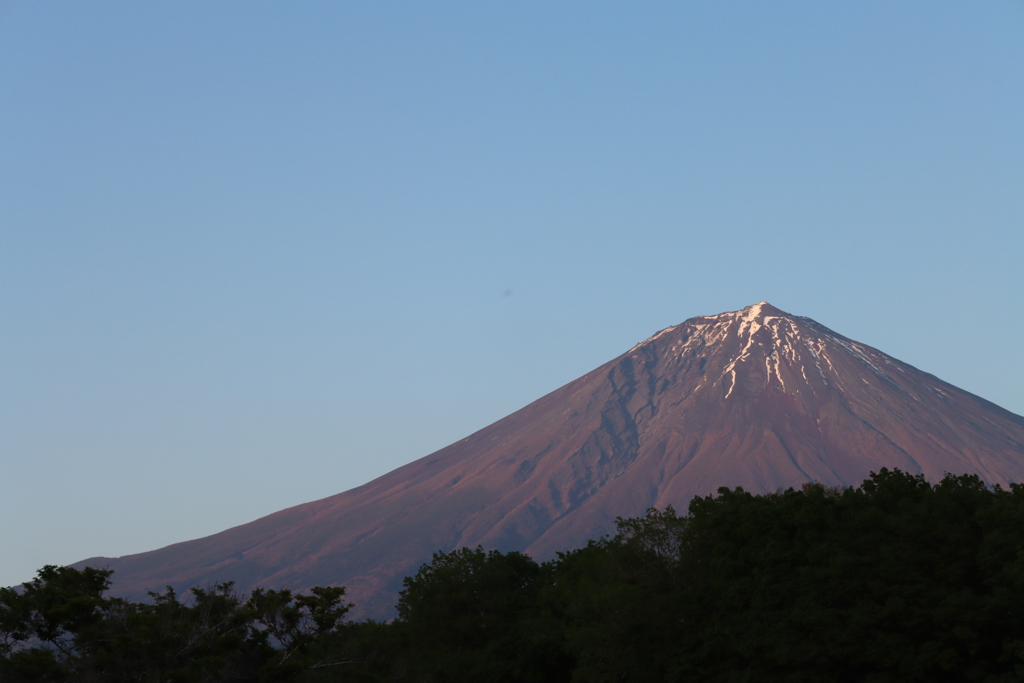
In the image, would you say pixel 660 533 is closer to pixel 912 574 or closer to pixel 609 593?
pixel 609 593

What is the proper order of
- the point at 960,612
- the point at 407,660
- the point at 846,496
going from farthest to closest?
the point at 407,660 → the point at 846,496 → the point at 960,612

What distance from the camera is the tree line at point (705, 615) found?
37.7 meters

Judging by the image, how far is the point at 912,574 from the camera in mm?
39062

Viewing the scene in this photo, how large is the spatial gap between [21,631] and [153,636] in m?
4.67

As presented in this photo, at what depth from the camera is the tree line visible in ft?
124

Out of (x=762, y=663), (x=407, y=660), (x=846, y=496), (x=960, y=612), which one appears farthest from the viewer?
(x=407, y=660)

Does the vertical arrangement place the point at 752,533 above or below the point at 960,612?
above

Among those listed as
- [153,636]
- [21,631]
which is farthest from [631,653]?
[21,631]

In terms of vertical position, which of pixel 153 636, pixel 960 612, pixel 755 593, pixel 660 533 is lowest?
Answer: pixel 960 612

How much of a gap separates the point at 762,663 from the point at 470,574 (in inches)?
580

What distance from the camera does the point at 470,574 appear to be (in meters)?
51.1

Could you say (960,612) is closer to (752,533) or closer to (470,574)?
(752,533)

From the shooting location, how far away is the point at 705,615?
43281mm

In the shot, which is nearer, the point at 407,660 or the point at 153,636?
the point at 153,636
